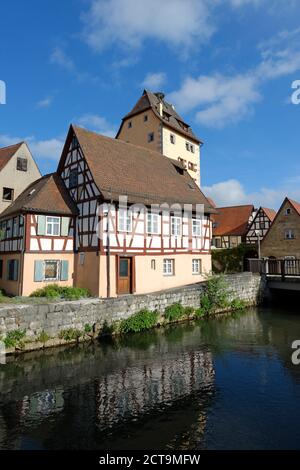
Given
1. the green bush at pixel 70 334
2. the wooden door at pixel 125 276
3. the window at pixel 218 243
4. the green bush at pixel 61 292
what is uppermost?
the window at pixel 218 243

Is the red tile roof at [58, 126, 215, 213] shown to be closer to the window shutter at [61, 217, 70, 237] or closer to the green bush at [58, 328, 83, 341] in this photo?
the window shutter at [61, 217, 70, 237]

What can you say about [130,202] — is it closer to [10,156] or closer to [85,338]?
[85,338]

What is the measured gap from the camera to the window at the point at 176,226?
70.4 ft

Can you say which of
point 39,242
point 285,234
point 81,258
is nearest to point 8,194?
point 39,242

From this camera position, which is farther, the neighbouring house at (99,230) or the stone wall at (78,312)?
the neighbouring house at (99,230)

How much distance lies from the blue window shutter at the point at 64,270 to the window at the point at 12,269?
223 centimetres

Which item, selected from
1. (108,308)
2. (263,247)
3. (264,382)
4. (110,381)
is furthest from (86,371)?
(263,247)

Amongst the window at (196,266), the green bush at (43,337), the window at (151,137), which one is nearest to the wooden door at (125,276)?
the window at (196,266)

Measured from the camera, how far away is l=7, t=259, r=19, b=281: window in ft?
58.2

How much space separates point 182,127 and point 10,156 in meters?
18.3

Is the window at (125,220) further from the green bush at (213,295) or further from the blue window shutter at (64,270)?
the green bush at (213,295)

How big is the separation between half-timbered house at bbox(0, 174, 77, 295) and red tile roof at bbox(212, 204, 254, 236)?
77.2 feet

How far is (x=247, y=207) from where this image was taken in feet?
136

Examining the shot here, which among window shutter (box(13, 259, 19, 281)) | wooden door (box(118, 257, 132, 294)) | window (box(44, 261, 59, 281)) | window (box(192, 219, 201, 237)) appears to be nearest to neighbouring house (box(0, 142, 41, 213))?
window shutter (box(13, 259, 19, 281))
